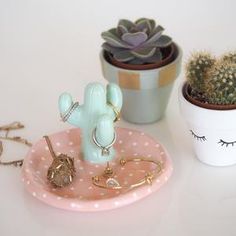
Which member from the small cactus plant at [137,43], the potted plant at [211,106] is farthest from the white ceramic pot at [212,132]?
the small cactus plant at [137,43]

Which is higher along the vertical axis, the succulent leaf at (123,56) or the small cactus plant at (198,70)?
the small cactus plant at (198,70)

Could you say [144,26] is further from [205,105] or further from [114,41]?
[205,105]

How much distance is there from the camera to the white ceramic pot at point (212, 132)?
0.80 m

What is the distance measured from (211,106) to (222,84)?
0.04 metres

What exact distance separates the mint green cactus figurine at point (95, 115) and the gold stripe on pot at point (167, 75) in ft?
0.43

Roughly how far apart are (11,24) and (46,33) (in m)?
0.10

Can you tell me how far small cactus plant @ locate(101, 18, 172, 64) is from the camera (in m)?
0.92

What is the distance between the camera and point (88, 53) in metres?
1.31

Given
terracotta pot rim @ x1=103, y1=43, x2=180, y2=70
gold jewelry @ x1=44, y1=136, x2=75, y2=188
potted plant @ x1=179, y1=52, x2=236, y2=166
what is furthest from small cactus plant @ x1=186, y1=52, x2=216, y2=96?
gold jewelry @ x1=44, y1=136, x2=75, y2=188

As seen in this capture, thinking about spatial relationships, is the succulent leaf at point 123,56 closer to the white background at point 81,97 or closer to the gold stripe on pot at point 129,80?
the gold stripe on pot at point 129,80

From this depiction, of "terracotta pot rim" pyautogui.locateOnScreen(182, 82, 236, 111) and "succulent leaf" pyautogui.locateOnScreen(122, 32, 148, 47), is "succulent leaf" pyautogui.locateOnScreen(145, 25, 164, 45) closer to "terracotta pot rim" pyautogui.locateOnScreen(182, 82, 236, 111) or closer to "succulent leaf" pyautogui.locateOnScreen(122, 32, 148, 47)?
"succulent leaf" pyautogui.locateOnScreen(122, 32, 148, 47)

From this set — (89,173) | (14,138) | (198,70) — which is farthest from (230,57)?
(14,138)

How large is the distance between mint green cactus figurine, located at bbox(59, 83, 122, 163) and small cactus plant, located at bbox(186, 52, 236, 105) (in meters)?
0.12

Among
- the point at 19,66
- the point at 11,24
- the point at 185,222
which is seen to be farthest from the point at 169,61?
the point at 11,24
